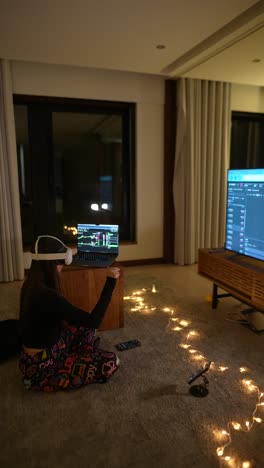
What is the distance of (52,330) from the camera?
1748 mm

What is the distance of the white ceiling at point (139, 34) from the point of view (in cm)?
235

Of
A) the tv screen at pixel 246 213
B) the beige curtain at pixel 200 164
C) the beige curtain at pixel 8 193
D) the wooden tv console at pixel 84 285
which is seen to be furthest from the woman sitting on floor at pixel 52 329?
the beige curtain at pixel 200 164

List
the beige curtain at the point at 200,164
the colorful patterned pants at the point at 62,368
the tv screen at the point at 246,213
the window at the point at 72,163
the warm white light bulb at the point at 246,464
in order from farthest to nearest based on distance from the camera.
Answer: the beige curtain at the point at 200,164
the window at the point at 72,163
the tv screen at the point at 246,213
the colorful patterned pants at the point at 62,368
the warm white light bulb at the point at 246,464

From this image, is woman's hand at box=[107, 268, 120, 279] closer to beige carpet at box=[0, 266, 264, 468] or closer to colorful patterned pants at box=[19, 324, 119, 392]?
beige carpet at box=[0, 266, 264, 468]

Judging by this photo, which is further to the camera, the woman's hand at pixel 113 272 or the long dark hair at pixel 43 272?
the woman's hand at pixel 113 272

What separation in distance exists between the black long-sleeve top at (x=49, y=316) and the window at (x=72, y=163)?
7.03 feet

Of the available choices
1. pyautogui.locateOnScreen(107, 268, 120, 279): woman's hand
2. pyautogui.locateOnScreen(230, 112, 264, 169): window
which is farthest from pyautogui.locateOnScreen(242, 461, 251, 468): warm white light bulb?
pyautogui.locateOnScreen(230, 112, 264, 169): window

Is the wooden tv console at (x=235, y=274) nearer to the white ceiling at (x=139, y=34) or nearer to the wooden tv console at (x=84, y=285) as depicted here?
the wooden tv console at (x=84, y=285)

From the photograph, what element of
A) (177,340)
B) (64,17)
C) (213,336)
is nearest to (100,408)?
(177,340)

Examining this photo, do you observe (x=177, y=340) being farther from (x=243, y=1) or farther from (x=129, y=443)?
(x=243, y=1)

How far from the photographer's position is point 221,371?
2010 millimetres

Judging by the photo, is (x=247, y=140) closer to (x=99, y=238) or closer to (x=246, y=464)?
(x=99, y=238)

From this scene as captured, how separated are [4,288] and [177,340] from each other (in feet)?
6.81

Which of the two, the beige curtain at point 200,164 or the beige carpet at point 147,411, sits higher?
the beige curtain at point 200,164
